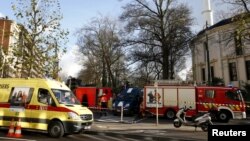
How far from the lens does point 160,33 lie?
43.5 meters

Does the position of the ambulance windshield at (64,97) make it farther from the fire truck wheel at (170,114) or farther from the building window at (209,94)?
the building window at (209,94)

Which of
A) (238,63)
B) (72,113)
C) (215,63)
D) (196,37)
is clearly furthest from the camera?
(215,63)

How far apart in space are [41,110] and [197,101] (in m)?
15.1

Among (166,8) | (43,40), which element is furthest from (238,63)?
(43,40)

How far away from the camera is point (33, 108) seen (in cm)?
1677

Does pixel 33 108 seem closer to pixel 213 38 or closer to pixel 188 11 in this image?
pixel 188 11

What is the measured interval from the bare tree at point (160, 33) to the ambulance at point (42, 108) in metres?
26.0

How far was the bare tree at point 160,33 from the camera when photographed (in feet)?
138

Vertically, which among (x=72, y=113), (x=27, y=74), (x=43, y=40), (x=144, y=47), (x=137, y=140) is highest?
(x=144, y=47)

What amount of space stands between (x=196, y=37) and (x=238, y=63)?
1050cm

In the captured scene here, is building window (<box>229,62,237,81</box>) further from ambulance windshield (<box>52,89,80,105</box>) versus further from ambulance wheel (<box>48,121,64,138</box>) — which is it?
ambulance wheel (<box>48,121,64,138</box>)

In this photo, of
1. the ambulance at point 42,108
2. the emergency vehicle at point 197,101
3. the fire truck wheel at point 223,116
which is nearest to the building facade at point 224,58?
the emergency vehicle at point 197,101

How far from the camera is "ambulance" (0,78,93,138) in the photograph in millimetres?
16047

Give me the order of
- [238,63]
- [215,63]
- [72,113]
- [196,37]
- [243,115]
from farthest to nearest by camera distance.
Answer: [215,63] → [238,63] → [196,37] → [243,115] → [72,113]
